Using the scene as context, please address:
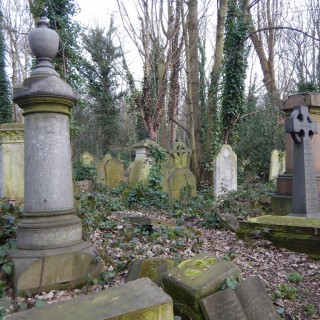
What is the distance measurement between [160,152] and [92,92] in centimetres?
1451

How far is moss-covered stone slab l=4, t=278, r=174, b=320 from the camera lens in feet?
6.57

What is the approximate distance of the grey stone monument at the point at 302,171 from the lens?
20.7ft

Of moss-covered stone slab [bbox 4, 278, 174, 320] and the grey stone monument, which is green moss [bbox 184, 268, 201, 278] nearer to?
moss-covered stone slab [bbox 4, 278, 174, 320]

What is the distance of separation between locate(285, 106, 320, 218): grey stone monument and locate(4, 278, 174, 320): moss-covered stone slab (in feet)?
15.8

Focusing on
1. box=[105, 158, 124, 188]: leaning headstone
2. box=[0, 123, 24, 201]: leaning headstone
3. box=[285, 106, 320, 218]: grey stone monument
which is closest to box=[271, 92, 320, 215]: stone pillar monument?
box=[285, 106, 320, 218]: grey stone monument

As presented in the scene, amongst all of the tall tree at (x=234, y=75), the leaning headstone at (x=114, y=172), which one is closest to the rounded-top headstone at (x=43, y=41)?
the leaning headstone at (x=114, y=172)

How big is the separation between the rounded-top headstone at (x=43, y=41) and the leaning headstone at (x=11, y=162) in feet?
13.9

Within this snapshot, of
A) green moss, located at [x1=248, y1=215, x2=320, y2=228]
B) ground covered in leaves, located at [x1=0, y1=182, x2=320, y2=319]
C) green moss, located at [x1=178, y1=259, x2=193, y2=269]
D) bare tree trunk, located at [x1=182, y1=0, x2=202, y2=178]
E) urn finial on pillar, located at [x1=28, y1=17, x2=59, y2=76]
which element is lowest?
ground covered in leaves, located at [x1=0, y1=182, x2=320, y2=319]

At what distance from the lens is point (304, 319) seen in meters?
3.09

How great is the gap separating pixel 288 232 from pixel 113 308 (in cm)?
→ 367

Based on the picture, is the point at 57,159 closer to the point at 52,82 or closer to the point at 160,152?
the point at 52,82

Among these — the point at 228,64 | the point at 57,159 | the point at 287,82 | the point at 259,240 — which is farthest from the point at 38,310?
the point at 287,82

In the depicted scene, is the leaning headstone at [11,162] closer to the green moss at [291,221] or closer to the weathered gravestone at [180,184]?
the weathered gravestone at [180,184]

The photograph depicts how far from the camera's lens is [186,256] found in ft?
14.1
